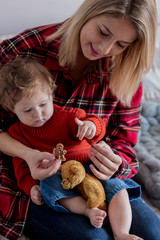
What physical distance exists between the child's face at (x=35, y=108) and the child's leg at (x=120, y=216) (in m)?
0.41

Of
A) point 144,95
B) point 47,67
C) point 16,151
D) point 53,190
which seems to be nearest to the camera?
point 53,190

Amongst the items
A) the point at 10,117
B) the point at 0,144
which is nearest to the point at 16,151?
the point at 0,144

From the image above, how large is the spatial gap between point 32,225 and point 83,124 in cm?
44

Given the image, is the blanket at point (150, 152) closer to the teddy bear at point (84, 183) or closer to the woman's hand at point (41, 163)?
the teddy bear at point (84, 183)

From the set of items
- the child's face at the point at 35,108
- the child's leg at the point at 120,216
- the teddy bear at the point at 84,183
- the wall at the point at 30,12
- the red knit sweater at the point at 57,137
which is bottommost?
the child's leg at the point at 120,216

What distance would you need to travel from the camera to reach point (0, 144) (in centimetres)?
116

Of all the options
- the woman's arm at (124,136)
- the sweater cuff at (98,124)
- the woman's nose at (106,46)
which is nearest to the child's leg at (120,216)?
the woman's arm at (124,136)

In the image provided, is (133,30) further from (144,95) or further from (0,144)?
(144,95)

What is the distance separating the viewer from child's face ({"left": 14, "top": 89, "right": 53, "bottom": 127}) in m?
1.00

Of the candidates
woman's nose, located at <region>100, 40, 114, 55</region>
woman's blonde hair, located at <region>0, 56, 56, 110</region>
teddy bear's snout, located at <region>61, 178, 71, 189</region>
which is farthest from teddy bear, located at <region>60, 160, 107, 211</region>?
woman's nose, located at <region>100, 40, 114, 55</region>

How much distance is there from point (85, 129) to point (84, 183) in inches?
7.7

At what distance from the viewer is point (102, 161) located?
1040 mm

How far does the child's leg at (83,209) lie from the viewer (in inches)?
36.8

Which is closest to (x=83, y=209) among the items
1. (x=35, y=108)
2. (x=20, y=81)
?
(x=35, y=108)
